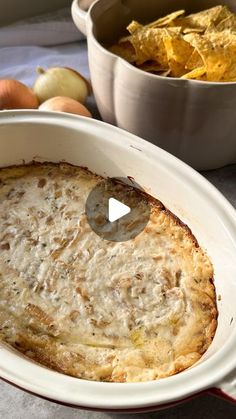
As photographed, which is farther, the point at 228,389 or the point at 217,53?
the point at 217,53

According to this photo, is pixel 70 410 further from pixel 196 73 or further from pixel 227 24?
pixel 227 24

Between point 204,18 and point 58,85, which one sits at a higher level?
point 204,18

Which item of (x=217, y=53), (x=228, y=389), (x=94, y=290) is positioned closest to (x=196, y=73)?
(x=217, y=53)

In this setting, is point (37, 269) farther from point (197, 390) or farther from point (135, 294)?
point (197, 390)

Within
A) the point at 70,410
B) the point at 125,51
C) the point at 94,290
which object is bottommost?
the point at 70,410

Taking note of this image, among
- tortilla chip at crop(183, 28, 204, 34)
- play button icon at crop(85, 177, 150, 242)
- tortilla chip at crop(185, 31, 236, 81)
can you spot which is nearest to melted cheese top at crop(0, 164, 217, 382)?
play button icon at crop(85, 177, 150, 242)

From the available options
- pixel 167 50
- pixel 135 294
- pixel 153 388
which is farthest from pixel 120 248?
pixel 167 50

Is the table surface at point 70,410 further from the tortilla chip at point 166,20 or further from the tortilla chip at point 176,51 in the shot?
the tortilla chip at point 166,20
